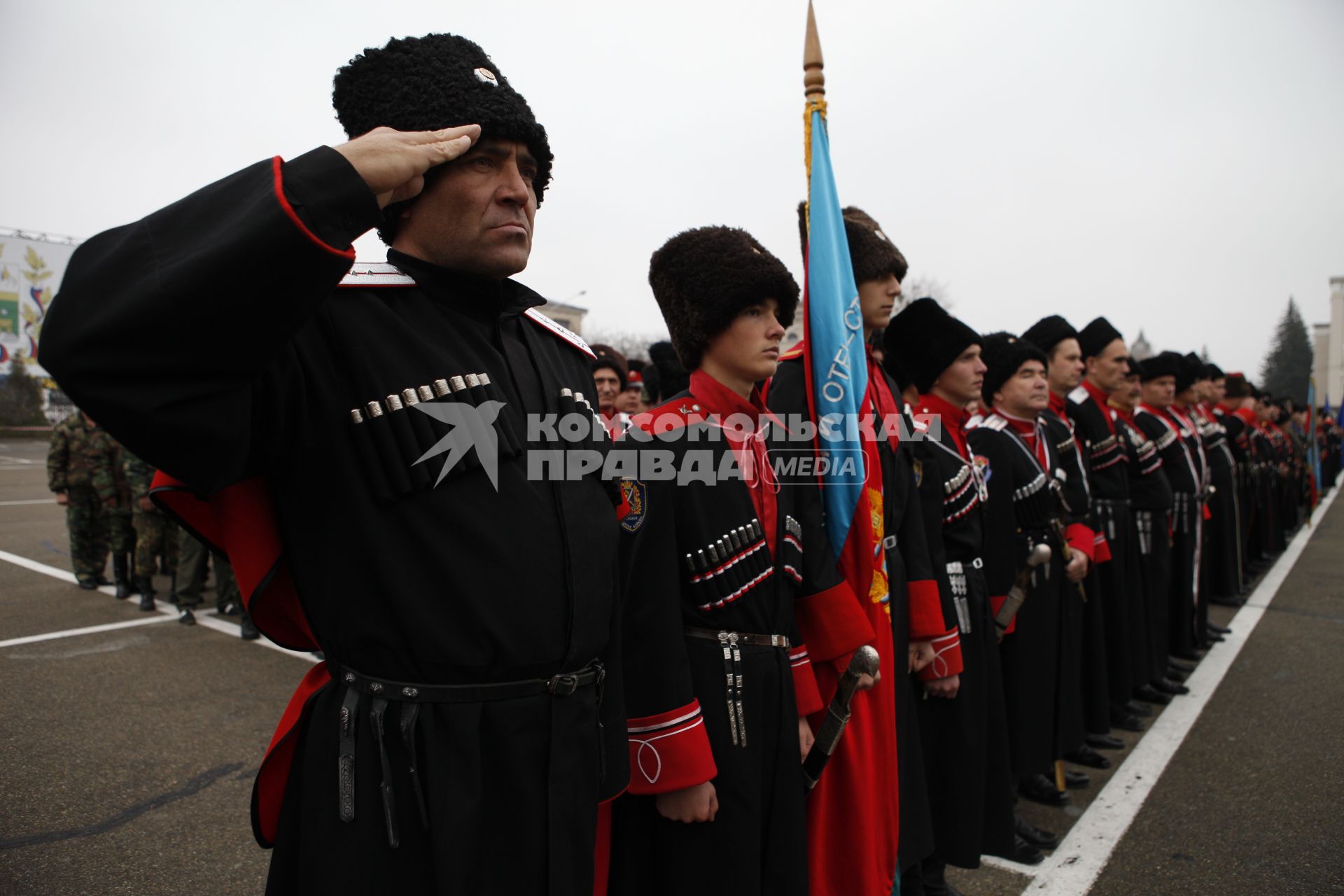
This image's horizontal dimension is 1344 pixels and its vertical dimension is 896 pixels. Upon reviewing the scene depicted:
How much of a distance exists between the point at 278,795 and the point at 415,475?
75cm

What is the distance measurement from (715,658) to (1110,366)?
4.91 meters

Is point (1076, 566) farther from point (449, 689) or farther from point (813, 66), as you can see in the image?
point (449, 689)

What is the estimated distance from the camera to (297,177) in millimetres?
1229

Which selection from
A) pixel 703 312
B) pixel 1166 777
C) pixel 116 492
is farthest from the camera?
pixel 116 492

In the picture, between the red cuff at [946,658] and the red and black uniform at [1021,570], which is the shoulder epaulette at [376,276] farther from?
the red and black uniform at [1021,570]

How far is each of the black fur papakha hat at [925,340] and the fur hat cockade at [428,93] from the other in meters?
2.72

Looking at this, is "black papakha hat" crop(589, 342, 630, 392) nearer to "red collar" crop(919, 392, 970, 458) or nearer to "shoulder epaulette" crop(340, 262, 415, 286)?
"red collar" crop(919, 392, 970, 458)

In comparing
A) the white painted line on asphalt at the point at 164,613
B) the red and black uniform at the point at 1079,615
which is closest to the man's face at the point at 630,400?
the white painted line on asphalt at the point at 164,613

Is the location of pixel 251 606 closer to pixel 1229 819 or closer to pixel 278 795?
pixel 278 795

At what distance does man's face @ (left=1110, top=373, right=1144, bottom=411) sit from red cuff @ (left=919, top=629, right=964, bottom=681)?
391 cm

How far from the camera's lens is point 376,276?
1.65m

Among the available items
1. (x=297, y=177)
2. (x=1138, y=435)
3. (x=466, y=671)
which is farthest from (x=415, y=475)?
(x=1138, y=435)

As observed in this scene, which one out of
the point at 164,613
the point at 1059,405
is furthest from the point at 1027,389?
the point at 164,613

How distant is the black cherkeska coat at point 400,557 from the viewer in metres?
1.25
